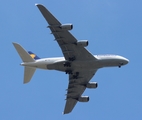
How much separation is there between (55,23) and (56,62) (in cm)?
1032

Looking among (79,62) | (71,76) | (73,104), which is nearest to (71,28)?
(79,62)

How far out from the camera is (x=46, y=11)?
243 feet

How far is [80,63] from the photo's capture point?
273 feet

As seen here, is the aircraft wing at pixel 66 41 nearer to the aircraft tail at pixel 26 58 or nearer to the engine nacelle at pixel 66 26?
the engine nacelle at pixel 66 26

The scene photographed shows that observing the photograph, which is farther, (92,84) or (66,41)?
(92,84)

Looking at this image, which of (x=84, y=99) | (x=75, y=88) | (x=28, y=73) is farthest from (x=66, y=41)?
(x=84, y=99)

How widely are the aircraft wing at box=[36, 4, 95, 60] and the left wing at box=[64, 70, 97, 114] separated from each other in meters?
6.96

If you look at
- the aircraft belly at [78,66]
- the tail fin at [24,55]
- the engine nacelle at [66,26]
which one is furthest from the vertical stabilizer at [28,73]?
the engine nacelle at [66,26]

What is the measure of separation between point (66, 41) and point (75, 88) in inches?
639

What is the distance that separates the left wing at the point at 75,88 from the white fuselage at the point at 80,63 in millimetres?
5000

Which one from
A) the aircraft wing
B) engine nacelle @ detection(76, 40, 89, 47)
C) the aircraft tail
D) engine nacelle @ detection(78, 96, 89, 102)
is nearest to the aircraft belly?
the aircraft wing

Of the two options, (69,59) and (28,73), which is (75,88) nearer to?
(69,59)

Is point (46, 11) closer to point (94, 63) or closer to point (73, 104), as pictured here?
point (94, 63)

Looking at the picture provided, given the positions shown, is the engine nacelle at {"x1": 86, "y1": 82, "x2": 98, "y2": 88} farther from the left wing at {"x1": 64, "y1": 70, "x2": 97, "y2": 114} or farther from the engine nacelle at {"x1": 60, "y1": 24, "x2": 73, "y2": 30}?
the engine nacelle at {"x1": 60, "y1": 24, "x2": 73, "y2": 30}
